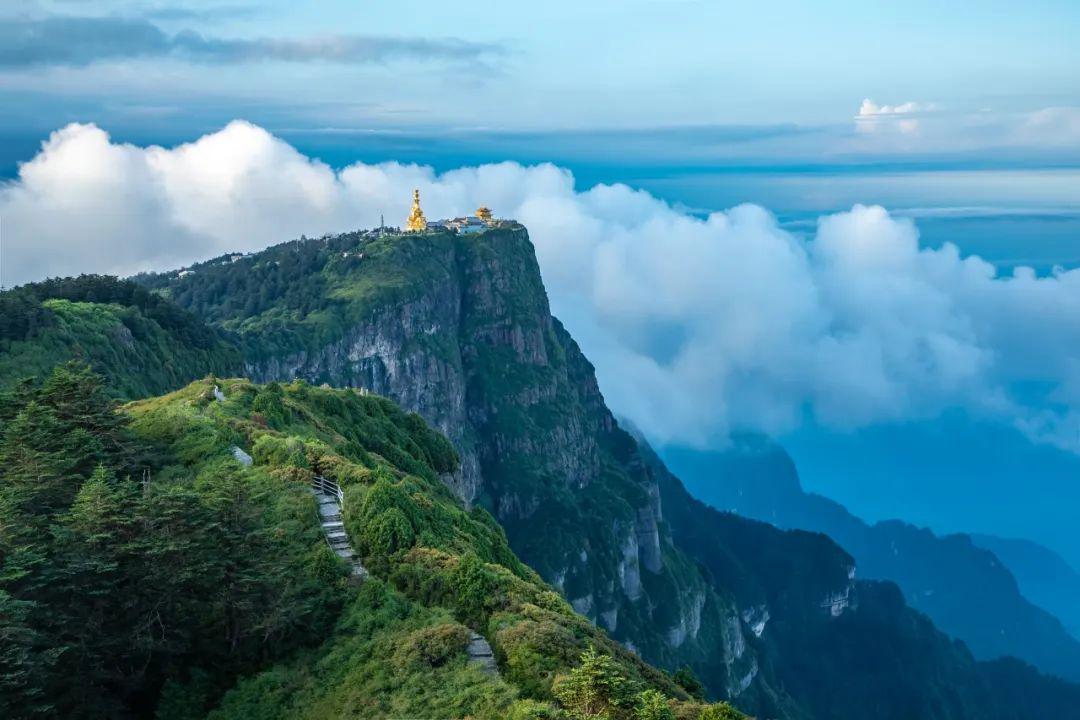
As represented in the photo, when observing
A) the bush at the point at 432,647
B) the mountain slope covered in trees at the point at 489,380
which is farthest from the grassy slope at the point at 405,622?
the mountain slope covered in trees at the point at 489,380

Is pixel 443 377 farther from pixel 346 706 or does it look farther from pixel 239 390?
pixel 346 706

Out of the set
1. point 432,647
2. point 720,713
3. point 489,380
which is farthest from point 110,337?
point 489,380

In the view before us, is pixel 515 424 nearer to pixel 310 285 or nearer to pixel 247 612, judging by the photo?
pixel 310 285

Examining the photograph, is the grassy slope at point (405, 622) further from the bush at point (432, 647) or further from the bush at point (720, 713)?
the bush at point (720, 713)

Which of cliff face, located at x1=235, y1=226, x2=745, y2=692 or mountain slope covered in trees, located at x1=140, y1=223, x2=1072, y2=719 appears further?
cliff face, located at x1=235, y1=226, x2=745, y2=692

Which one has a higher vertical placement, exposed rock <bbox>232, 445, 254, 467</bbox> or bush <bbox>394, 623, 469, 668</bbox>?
exposed rock <bbox>232, 445, 254, 467</bbox>

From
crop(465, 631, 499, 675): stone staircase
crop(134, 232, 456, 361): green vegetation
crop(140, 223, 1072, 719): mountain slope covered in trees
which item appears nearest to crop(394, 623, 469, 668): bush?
crop(465, 631, 499, 675): stone staircase

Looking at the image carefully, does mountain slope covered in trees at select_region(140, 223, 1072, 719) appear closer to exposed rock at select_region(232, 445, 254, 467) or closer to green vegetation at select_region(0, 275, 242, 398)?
green vegetation at select_region(0, 275, 242, 398)
